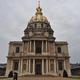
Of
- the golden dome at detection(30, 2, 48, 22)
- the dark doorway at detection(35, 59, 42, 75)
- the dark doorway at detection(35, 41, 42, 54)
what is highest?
the golden dome at detection(30, 2, 48, 22)

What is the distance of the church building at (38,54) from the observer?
5366cm

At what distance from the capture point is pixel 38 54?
54.4m

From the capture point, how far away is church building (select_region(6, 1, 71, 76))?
53.7m

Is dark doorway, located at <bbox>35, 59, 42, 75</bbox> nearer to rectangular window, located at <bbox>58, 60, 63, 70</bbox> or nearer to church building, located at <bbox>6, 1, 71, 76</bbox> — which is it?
church building, located at <bbox>6, 1, 71, 76</bbox>

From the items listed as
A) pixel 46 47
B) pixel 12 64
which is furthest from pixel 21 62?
pixel 46 47

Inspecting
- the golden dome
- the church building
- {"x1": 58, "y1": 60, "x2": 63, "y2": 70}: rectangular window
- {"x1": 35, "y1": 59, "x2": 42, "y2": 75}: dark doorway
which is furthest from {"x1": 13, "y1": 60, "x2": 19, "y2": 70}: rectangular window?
the golden dome

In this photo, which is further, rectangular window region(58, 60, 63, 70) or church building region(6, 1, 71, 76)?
rectangular window region(58, 60, 63, 70)

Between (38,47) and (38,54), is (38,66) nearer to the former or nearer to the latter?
(38,54)

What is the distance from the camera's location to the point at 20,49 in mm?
57062

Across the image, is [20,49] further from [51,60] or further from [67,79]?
[67,79]

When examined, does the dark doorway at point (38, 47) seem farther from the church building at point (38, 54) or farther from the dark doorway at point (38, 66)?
the dark doorway at point (38, 66)

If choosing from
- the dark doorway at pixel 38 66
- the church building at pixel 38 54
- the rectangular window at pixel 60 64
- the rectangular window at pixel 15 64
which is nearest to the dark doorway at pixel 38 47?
the church building at pixel 38 54

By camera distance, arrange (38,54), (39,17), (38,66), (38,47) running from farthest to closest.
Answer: (39,17) < (38,47) < (38,54) < (38,66)

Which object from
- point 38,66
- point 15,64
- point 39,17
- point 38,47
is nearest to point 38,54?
point 38,47
